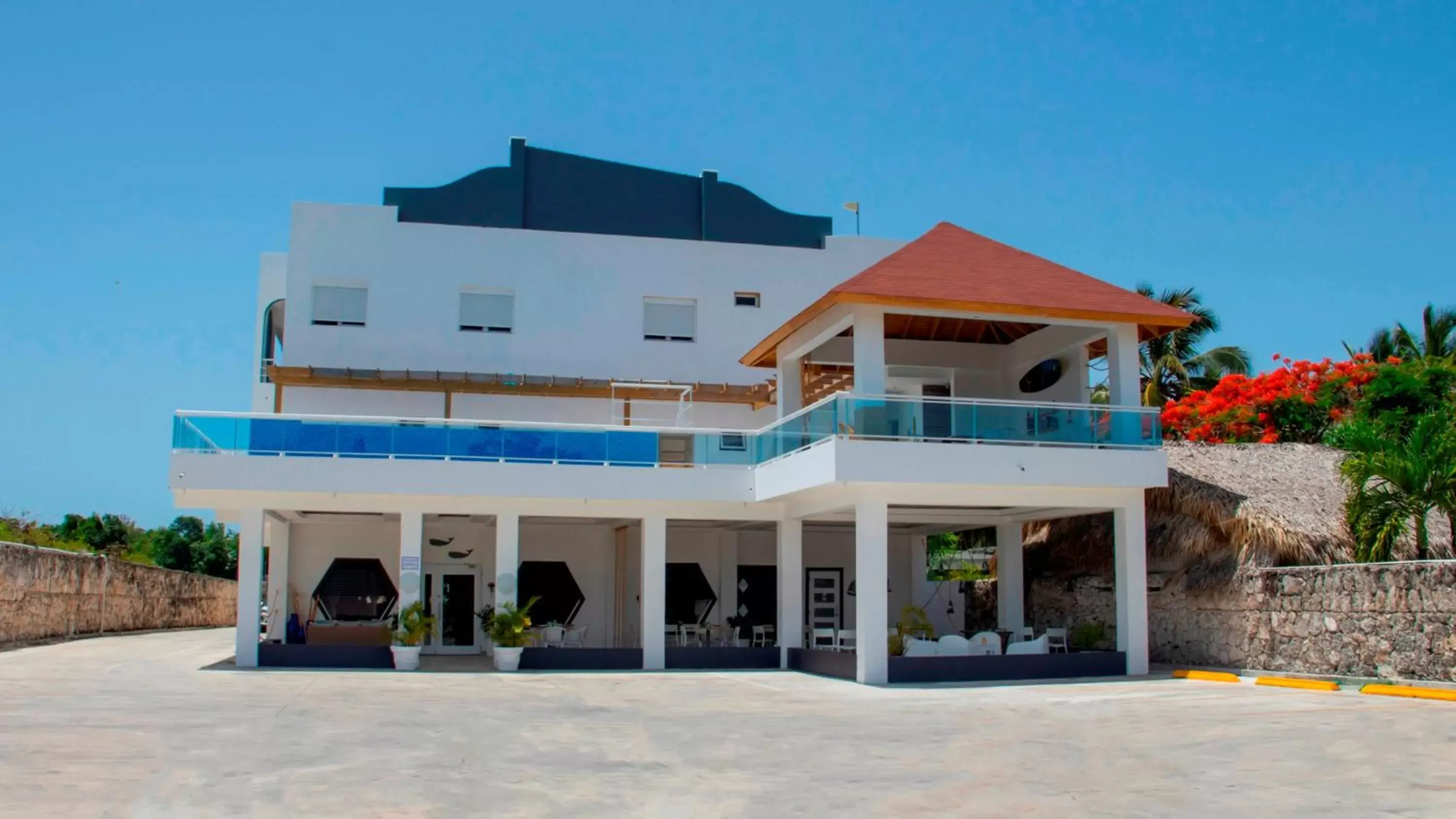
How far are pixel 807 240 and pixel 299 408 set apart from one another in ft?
39.4

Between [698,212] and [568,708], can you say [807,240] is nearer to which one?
[698,212]

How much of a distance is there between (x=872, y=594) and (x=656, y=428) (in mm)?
5073

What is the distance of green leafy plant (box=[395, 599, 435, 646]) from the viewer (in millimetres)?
20172

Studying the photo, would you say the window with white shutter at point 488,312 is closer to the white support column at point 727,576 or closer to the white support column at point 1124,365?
the white support column at point 727,576

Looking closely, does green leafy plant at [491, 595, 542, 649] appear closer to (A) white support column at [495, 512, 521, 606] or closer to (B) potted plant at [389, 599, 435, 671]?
(A) white support column at [495, 512, 521, 606]

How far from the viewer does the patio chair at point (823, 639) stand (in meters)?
20.8

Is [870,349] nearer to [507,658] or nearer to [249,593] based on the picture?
[507,658]

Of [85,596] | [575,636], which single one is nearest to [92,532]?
[85,596]

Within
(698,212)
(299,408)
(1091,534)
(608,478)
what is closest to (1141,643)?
(1091,534)

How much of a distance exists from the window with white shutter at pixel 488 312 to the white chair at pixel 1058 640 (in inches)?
513

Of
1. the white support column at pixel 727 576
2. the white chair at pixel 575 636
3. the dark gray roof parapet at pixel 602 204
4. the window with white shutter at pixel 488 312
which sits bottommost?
the white chair at pixel 575 636

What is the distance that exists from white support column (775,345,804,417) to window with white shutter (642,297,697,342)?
5.53 m

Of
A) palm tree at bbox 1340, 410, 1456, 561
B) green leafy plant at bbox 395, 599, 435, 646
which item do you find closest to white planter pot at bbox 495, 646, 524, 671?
green leafy plant at bbox 395, 599, 435, 646

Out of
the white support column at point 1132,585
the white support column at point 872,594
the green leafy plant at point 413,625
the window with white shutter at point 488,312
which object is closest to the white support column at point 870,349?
the white support column at point 872,594
